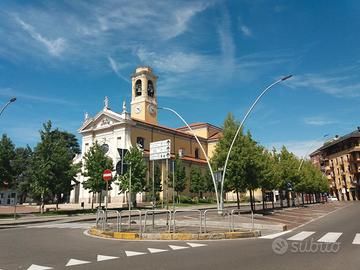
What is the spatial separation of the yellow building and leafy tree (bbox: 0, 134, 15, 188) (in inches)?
2910

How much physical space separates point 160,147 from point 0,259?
9.81 meters

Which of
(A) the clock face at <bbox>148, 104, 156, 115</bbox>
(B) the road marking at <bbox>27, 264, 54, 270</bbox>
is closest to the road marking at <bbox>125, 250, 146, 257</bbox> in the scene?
(B) the road marking at <bbox>27, 264, 54, 270</bbox>

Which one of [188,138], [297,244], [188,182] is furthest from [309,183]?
[297,244]

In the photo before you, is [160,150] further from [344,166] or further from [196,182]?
[344,166]

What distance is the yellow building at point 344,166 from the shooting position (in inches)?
3169

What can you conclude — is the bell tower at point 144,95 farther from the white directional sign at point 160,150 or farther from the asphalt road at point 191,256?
the asphalt road at point 191,256

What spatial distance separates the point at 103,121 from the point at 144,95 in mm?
10139

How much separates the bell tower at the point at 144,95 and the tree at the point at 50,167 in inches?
1141

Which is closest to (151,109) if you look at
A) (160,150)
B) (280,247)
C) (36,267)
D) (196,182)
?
(196,182)

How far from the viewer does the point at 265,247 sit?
33.7 ft

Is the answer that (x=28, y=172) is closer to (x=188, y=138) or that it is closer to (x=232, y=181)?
(x=232, y=181)

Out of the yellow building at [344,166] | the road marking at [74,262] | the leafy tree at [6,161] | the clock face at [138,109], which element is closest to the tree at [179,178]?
the clock face at [138,109]

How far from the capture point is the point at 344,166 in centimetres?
8612

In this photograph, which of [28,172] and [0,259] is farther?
[28,172]
